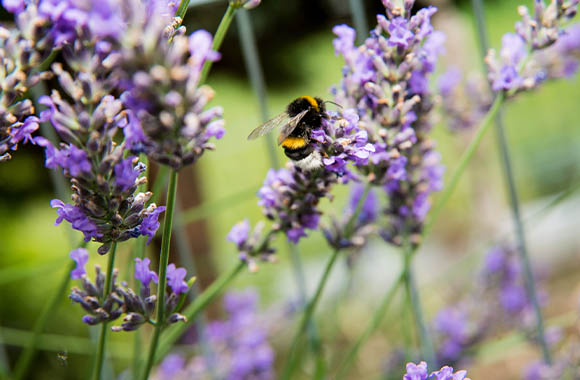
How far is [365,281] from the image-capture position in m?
2.92

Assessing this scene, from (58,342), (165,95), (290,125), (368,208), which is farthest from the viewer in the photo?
(58,342)

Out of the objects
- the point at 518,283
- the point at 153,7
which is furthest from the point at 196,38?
the point at 518,283

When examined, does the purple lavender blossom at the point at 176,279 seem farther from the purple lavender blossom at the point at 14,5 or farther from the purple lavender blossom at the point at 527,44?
the purple lavender blossom at the point at 527,44

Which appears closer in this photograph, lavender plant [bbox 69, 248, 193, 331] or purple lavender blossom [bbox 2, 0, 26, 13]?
purple lavender blossom [bbox 2, 0, 26, 13]

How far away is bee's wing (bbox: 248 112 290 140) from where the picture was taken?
25.7 inches

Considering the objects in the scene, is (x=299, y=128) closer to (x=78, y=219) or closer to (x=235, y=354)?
(x=78, y=219)

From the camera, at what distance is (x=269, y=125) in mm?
689

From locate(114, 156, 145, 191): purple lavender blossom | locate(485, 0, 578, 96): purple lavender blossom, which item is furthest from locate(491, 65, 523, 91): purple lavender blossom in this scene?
locate(114, 156, 145, 191): purple lavender blossom

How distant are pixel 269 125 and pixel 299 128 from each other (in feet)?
0.16

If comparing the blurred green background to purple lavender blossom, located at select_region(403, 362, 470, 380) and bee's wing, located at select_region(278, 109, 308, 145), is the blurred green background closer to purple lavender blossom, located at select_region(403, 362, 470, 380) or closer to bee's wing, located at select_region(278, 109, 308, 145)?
bee's wing, located at select_region(278, 109, 308, 145)

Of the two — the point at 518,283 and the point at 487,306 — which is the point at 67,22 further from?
the point at 518,283

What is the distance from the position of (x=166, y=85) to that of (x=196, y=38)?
0.05 m

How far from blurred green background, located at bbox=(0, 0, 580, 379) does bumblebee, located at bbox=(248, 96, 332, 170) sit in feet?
0.98

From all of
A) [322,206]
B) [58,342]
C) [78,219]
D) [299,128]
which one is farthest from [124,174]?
[322,206]
